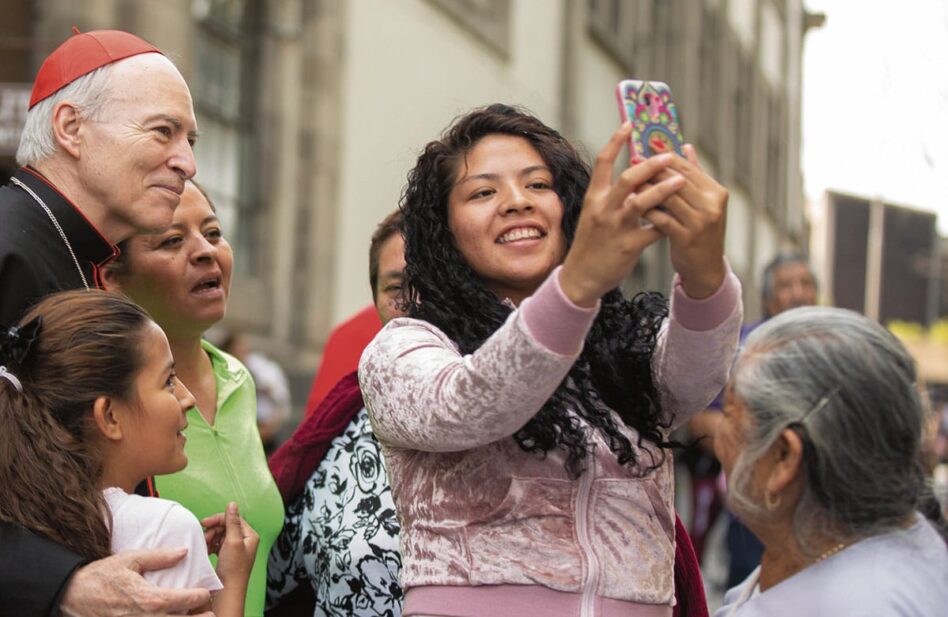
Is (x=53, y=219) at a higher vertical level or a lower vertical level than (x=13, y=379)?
higher

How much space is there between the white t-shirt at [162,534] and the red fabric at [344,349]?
5.55 feet

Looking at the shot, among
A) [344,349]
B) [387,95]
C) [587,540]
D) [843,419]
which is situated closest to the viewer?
[843,419]

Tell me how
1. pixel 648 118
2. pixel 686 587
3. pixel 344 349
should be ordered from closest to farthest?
1. pixel 648 118
2. pixel 686 587
3. pixel 344 349

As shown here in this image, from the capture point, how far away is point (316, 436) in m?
3.97

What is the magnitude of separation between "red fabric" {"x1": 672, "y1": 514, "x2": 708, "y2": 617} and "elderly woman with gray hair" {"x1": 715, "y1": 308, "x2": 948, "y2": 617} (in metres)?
0.74

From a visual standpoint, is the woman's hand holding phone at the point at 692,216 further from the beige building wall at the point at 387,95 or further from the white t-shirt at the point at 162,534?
the beige building wall at the point at 387,95

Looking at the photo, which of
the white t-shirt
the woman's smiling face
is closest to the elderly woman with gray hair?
the woman's smiling face

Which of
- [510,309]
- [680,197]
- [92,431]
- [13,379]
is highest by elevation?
[680,197]

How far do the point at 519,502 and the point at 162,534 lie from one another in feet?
2.39

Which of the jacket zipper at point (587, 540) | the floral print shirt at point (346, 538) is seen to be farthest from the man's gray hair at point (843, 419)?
the floral print shirt at point (346, 538)

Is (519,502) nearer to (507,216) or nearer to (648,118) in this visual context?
(507,216)

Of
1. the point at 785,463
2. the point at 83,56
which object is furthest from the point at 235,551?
the point at 785,463

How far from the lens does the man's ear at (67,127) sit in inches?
139

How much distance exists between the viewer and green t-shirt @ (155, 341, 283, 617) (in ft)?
12.4
